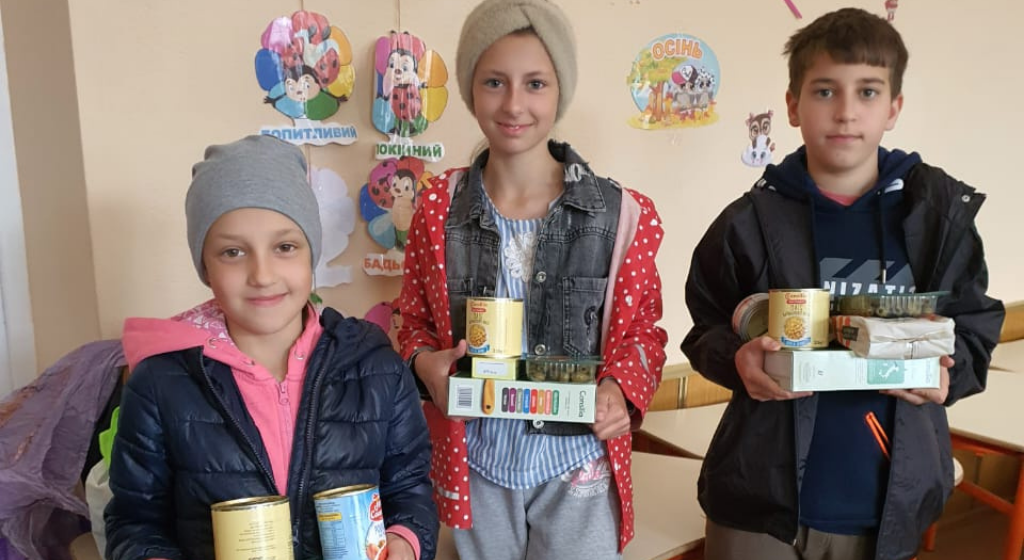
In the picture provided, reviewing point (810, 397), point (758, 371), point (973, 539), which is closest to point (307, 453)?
point (758, 371)

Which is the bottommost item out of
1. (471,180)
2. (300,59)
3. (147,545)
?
(147,545)

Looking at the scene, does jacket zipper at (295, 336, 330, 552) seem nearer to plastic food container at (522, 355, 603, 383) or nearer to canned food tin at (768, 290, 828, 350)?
plastic food container at (522, 355, 603, 383)

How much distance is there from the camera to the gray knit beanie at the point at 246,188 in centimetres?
93

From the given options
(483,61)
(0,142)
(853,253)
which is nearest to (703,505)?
(853,253)

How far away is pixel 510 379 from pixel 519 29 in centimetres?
56

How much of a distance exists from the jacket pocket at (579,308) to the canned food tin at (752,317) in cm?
24

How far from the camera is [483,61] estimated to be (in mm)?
1116

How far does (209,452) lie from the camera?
35.3 inches

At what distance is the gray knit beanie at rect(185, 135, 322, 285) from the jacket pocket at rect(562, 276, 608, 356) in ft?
1.36

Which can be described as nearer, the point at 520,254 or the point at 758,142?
the point at 520,254

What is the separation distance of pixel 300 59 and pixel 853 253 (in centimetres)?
118

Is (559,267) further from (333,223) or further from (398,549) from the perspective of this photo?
(333,223)

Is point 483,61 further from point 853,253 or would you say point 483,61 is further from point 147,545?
point 147,545

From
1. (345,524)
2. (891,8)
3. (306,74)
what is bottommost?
(345,524)
